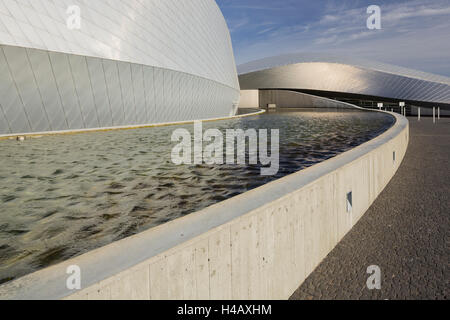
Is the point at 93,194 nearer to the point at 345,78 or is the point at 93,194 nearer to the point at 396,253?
the point at 396,253

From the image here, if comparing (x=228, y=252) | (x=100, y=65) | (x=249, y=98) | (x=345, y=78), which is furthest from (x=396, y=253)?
(x=249, y=98)

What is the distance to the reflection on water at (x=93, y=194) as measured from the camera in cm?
291

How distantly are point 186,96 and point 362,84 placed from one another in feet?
124

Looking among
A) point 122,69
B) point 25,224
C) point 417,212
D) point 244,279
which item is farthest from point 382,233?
point 122,69

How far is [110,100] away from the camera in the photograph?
1584 cm

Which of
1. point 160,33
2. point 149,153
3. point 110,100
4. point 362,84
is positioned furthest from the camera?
point 362,84

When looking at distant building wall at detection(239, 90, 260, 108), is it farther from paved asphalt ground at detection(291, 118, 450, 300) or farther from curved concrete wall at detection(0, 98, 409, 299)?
curved concrete wall at detection(0, 98, 409, 299)

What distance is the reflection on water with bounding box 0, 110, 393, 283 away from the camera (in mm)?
2914

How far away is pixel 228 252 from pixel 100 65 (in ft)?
48.4

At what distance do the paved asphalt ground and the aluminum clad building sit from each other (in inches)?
1726

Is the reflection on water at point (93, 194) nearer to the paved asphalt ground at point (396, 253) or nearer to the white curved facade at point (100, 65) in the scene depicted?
the paved asphalt ground at point (396, 253)

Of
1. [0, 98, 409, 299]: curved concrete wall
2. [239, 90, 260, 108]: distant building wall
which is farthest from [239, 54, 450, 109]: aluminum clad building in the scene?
[0, 98, 409, 299]: curved concrete wall

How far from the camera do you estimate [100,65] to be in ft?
49.1

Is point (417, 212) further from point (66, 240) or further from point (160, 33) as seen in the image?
point (160, 33)
